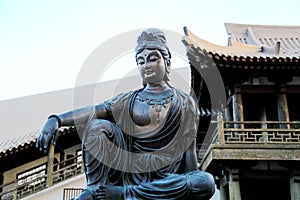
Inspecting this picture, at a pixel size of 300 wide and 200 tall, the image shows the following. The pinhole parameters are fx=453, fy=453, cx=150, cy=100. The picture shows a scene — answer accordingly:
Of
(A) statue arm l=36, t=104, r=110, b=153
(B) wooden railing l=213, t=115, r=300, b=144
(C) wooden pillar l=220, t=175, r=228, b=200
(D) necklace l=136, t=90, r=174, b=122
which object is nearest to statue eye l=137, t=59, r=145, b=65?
(D) necklace l=136, t=90, r=174, b=122

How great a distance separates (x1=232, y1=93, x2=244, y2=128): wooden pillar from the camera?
13.2 metres

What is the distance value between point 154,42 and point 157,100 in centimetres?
48

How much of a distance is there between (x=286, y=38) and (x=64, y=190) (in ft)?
36.1

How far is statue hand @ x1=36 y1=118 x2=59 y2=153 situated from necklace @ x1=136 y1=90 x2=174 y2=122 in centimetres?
73

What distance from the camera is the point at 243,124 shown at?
1274 centimetres

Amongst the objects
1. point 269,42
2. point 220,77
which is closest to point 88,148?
point 220,77

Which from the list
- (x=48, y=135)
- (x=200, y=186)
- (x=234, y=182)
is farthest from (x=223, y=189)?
(x=48, y=135)

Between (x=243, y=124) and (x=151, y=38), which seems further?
(x=243, y=124)

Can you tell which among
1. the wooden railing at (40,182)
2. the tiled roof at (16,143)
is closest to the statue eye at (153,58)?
the tiled roof at (16,143)

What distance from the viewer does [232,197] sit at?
1236cm

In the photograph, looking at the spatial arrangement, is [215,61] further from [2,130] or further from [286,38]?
[2,130]

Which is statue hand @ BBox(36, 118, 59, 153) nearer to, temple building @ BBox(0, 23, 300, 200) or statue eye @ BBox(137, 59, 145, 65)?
statue eye @ BBox(137, 59, 145, 65)

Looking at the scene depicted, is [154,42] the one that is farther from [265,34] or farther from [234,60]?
[265,34]

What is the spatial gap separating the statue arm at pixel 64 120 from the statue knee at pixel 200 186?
34.6 inches
